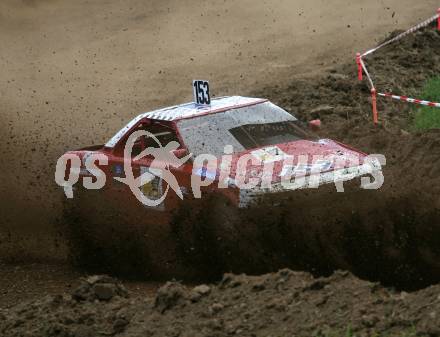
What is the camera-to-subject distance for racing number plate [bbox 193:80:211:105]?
10.1 m

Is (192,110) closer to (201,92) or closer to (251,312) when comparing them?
(201,92)

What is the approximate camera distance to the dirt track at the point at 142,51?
17.3 meters

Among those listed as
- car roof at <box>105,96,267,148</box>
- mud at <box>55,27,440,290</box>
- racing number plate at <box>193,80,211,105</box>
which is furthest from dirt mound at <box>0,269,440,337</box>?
racing number plate at <box>193,80,211,105</box>

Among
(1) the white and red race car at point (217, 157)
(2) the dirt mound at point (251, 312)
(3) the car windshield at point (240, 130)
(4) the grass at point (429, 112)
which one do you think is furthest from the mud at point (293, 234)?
(4) the grass at point (429, 112)

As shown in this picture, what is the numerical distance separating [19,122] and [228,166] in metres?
7.79

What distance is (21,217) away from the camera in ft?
35.7

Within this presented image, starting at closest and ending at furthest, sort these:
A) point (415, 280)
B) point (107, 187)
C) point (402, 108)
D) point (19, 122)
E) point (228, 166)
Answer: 1. point (415, 280)
2. point (228, 166)
3. point (107, 187)
4. point (402, 108)
5. point (19, 122)

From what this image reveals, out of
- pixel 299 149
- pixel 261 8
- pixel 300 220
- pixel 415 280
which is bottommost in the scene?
pixel 415 280

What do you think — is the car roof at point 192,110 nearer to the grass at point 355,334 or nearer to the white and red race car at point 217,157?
the white and red race car at point 217,157

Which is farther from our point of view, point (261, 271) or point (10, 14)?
point (10, 14)

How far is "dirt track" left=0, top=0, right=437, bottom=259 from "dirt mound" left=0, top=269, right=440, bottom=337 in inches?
255

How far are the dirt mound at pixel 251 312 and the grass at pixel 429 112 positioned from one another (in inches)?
269

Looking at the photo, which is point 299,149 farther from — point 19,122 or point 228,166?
point 19,122

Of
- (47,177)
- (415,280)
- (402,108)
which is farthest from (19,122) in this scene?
(415,280)
